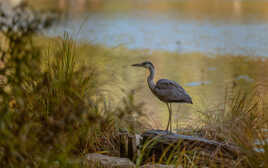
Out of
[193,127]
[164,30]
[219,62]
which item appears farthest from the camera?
[164,30]

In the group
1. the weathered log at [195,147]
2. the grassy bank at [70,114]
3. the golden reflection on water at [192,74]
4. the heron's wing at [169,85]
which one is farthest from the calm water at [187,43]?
the weathered log at [195,147]

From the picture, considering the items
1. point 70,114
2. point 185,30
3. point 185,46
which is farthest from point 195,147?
point 185,30

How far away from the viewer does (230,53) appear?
13.3 meters

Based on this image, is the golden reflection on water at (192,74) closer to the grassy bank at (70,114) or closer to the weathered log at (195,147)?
the grassy bank at (70,114)

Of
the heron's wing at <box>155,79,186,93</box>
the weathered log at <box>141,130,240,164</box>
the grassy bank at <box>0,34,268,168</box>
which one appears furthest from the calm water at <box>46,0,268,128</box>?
the weathered log at <box>141,130,240,164</box>

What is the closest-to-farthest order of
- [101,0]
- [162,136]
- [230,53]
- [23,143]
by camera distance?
[23,143] → [162,136] → [230,53] → [101,0]

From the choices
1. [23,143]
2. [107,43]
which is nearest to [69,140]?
[23,143]

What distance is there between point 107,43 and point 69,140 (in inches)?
502

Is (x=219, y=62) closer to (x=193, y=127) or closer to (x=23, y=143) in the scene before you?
(x=193, y=127)

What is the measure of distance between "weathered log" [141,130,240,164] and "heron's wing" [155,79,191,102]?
41 centimetres

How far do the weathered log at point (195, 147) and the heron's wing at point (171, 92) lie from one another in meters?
0.41

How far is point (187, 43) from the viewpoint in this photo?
15.2 m

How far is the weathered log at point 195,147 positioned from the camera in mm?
4273

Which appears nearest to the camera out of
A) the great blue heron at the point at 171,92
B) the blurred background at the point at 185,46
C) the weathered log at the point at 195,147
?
the weathered log at the point at 195,147
